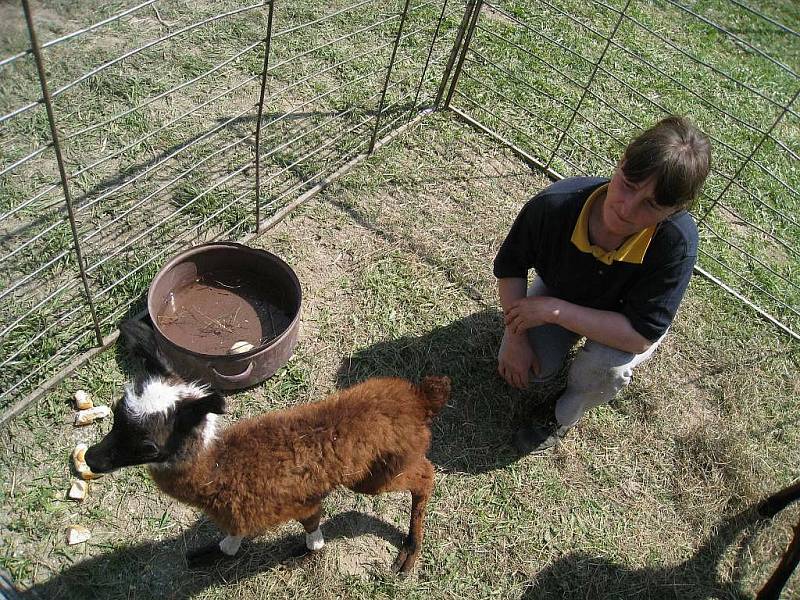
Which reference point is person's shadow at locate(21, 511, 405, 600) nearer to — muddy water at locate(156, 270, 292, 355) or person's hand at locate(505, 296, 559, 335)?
muddy water at locate(156, 270, 292, 355)

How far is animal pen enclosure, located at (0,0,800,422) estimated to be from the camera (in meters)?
3.67

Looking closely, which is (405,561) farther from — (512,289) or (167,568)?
(512,289)

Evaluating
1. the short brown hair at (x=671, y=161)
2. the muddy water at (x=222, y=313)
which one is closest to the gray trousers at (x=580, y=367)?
the short brown hair at (x=671, y=161)

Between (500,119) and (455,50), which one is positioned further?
(500,119)

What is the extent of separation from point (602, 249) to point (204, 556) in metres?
2.34

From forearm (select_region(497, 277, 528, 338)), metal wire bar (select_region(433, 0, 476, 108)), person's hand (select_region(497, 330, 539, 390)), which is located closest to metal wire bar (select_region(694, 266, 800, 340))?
person's hand (select_region(497, 330, 539, 390))

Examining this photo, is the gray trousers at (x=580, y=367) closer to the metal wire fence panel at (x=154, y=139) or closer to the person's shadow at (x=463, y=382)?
the person's shadow at (x=463, y=382)

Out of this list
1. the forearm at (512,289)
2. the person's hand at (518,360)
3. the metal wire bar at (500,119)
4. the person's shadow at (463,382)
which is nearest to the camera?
the forearm at (512,289)

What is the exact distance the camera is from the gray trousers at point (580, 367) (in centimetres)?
325

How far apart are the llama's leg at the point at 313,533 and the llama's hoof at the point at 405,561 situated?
1.23 feet

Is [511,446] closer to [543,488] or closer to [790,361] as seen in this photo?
[543,488]

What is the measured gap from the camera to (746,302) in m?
4.64

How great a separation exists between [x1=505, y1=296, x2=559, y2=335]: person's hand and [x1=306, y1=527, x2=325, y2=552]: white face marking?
1418 mm

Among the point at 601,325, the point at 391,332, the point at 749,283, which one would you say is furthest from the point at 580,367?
the point at 749,283
